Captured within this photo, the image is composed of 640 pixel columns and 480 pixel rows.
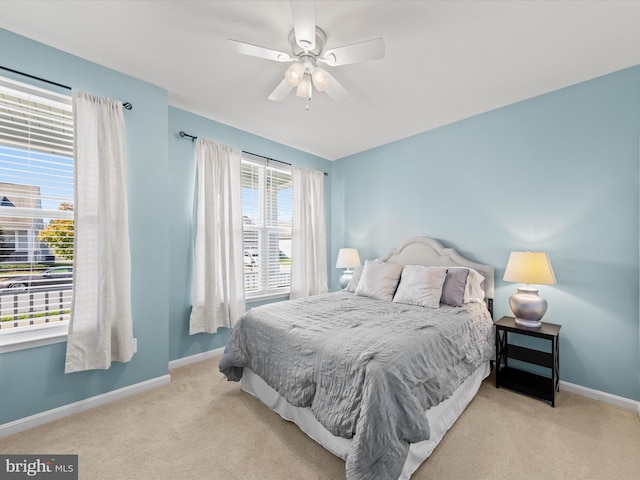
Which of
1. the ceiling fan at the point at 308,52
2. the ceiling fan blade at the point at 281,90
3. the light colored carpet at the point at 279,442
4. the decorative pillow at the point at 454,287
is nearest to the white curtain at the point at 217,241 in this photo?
the light colored carpet at the point at 279,442

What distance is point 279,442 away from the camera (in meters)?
1.82

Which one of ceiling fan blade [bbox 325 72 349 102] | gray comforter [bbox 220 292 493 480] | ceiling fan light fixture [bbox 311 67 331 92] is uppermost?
ceiling fan blade [bbox 325 72 349 102]

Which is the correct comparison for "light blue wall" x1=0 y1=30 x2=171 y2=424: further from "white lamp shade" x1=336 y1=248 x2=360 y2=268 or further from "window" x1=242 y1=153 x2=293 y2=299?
"white lamp shade" x1=336 y1=248 x2=360 y2=268

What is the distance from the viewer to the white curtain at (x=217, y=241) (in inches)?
120

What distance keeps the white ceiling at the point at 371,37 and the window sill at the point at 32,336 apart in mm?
2096

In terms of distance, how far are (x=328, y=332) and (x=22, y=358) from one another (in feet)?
7.06

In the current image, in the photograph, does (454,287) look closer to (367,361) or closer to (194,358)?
(367,361)

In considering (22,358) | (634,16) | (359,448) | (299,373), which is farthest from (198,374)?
(634,16)

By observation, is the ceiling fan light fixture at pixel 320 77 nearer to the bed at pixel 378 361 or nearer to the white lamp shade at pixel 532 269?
the bed at pixel 378 361

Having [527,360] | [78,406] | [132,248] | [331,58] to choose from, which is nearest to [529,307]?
[527,360]

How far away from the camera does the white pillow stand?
8.81ft

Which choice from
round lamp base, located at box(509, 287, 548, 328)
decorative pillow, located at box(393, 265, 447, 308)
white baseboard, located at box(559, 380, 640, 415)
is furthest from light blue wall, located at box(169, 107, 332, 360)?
white baseboard, located at box(559, 380, 640, 415)

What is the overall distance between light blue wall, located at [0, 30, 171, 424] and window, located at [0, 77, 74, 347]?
202mm

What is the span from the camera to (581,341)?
2445 millimetres
